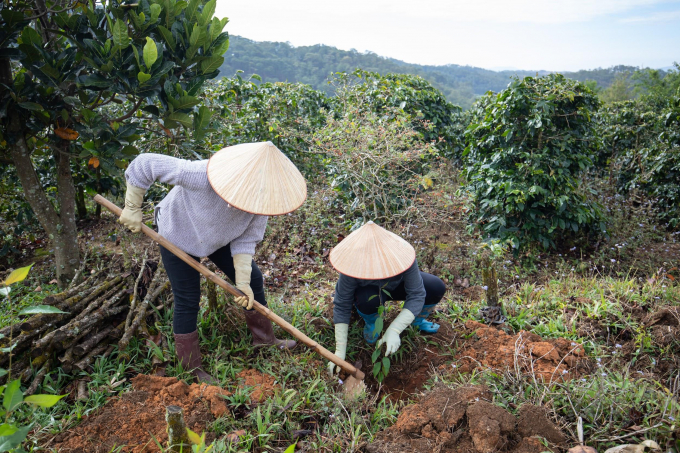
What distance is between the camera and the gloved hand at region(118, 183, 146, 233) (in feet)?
7.37

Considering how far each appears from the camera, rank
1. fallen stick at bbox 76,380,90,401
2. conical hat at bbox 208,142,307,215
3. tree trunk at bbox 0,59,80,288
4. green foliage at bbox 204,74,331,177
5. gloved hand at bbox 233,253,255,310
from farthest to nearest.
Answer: green foliage at bbox 204,74,331,177
tree trunk at bbox 0,59,80,288
gloved hand at bbox 233,253,255,310
fallen stick at bbox 76,380,90,401
conical hat at bbox 208,142,307,215

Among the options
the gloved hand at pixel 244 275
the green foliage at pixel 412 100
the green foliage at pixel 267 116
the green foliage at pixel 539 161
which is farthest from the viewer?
the green foliage at pixel 412 100

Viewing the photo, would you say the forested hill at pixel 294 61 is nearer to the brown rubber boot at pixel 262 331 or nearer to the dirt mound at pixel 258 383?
the brown rubber boot at pixel 262 331

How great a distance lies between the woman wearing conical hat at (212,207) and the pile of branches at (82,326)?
1.69 feet

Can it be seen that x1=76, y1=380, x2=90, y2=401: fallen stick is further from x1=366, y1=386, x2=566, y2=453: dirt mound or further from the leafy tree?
x1=366, y1=386, x2=566, y2=453: dirt mound

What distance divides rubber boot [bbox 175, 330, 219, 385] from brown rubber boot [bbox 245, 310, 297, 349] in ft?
1.29

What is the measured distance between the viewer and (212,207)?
229 cm

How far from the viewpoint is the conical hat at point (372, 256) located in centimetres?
245

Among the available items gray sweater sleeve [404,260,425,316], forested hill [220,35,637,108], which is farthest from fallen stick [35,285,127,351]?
forested hill [220,35,637,108]

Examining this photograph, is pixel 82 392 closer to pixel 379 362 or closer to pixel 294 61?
pixel 379 362

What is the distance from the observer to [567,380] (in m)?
2.28

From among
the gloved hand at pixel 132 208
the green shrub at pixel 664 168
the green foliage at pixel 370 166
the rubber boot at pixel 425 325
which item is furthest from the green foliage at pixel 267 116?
the green shrub at pixel 664 168

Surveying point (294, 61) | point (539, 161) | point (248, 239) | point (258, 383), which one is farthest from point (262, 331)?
point (294, 61)

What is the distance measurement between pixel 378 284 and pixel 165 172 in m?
1.51
